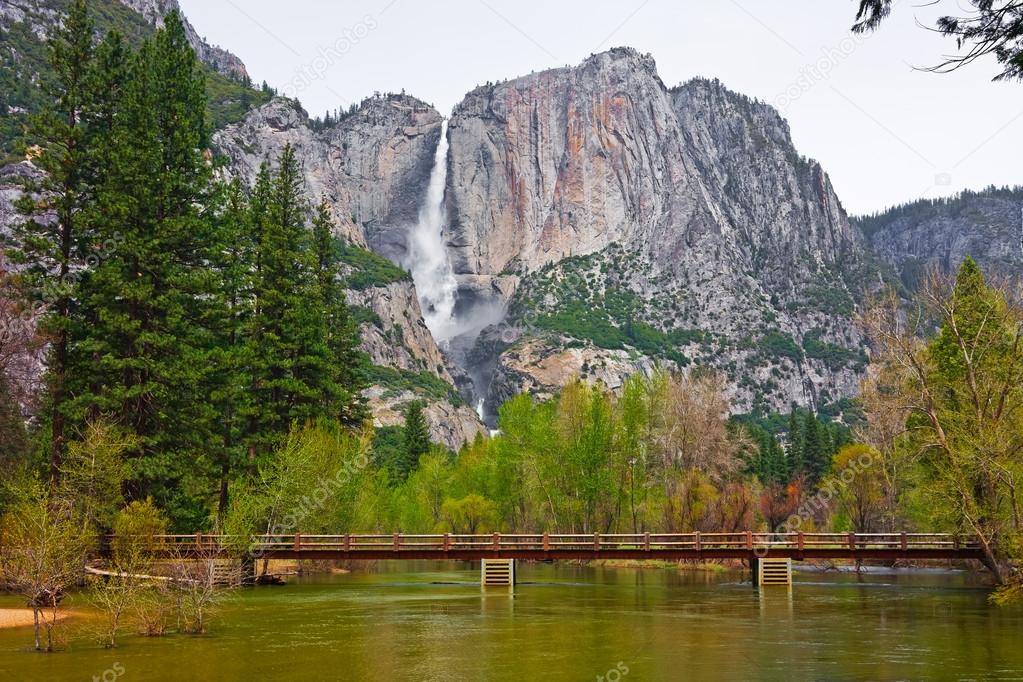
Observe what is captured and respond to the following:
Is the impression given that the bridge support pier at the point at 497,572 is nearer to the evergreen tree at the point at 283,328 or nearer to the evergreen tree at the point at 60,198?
the evergreen tree at the point at 283,328

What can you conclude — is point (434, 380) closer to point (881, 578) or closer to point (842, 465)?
point (842, 465)

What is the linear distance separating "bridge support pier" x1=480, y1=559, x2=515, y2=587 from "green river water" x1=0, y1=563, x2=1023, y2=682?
1549 mm

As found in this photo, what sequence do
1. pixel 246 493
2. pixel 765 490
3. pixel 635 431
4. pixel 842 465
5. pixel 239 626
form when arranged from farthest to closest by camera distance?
pixel 765 490
pixel 842 465
pixel 635 431
pixel 246 493
pixel 239 626

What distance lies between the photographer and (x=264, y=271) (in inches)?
2222

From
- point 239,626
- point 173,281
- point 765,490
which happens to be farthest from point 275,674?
point 765,490

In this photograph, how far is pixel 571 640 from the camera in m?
28.0

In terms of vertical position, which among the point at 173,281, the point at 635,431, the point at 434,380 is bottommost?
the point at 635,431

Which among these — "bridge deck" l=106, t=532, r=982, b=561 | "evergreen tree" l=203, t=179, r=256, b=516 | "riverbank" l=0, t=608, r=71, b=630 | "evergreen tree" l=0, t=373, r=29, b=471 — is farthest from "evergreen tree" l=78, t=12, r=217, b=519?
"riverbank" l=0, t=608, r=71, b=630

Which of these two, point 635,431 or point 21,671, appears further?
point 635,431

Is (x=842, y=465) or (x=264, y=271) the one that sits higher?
(x=264, y=271)

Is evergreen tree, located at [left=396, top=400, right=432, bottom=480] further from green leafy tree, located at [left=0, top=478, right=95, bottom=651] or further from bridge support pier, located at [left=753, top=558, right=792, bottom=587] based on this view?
green leafy tree, located at [left=0, top=478, right=95, bottom=651]

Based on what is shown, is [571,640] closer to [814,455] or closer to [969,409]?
[969,409]

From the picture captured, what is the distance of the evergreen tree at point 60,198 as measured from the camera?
3806cm

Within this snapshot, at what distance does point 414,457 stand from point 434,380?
271ft
